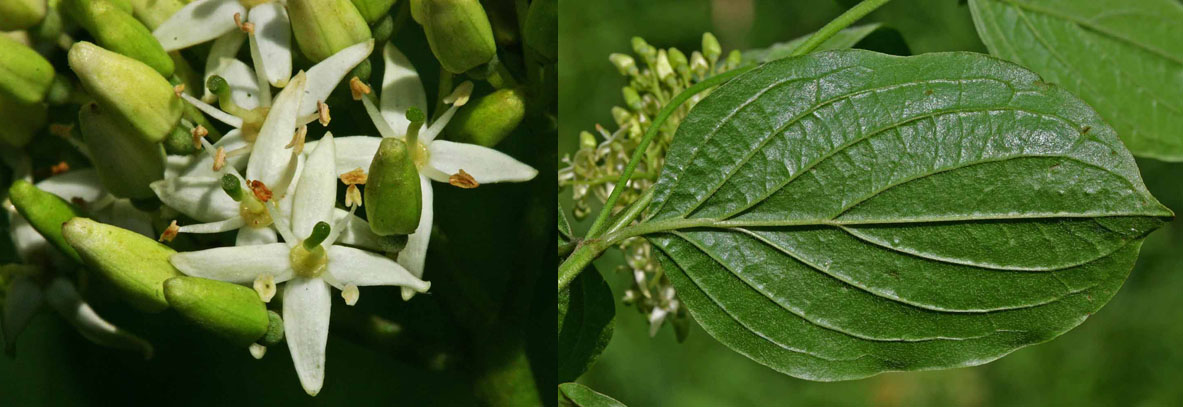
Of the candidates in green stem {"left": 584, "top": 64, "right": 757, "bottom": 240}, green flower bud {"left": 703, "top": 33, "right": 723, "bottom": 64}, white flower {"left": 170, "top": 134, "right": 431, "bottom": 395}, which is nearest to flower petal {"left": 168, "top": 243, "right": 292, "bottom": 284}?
white flower {"left": 170, "top": 134, "right": 431, "bottom": 395}

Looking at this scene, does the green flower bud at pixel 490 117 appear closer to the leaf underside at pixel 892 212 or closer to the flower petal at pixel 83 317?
the leaf underside at pixel 892 212

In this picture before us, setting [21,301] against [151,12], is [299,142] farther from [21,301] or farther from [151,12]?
[21,301]

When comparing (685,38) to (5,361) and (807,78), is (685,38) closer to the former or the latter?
(807,78)

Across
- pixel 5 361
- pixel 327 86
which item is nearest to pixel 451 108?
pixel 327 86

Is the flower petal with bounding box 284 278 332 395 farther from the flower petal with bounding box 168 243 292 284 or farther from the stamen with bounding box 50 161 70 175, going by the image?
the stamen with bounding box 50 161 70 175

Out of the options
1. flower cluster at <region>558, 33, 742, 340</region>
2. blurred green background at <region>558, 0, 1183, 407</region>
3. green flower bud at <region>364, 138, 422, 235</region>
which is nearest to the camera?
green flower bud at <region>364, 138, 422, 235</region>

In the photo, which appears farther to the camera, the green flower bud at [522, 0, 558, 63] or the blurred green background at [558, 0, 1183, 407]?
the blurred green background at [558, 0, 1183, 407]

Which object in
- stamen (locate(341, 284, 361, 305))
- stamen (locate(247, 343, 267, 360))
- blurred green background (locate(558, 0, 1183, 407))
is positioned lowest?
blurred green background (locate(558, 0, 1183, 407))
